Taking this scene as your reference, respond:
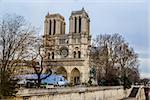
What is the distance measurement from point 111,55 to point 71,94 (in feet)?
55.0

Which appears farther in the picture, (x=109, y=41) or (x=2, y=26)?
(x=109, y=41)

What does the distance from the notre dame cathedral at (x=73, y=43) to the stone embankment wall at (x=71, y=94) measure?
2474cm

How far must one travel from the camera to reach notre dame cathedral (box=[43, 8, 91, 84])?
60375 millimetres

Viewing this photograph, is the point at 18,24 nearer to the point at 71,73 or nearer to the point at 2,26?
the point at 2,26

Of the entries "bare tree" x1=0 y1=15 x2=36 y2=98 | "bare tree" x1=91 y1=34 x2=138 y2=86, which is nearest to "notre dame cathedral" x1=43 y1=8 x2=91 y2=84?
"bare tree" x1=91 y1=34 x2=138 y2=86

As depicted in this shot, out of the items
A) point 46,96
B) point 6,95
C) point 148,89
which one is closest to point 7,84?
point 6,95

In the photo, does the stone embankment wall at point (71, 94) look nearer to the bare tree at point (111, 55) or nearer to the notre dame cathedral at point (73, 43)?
the bare tree at point (111, 55)

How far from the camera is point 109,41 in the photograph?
37844mm

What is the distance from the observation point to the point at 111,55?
37.1 m

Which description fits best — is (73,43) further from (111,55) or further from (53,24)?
(111,55)

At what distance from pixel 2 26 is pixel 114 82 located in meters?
19.8

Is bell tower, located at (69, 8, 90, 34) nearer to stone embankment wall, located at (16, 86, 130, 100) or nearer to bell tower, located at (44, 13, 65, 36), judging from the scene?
bell tower, located at (44, 13, 65, 36)

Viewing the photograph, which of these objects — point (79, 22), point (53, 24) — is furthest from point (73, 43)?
point (53, 24)

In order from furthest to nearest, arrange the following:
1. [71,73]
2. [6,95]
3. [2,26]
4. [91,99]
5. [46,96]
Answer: [71,73]
[91,99]
[2,26]
[46,96]
[6,95]
